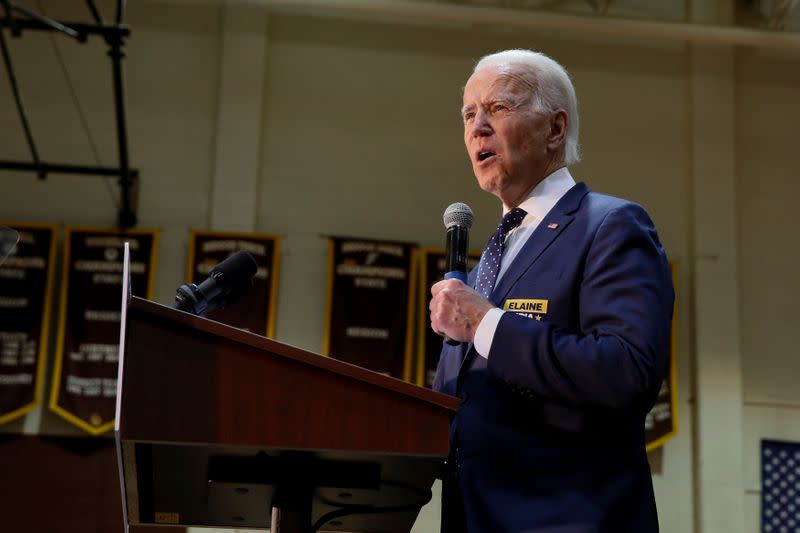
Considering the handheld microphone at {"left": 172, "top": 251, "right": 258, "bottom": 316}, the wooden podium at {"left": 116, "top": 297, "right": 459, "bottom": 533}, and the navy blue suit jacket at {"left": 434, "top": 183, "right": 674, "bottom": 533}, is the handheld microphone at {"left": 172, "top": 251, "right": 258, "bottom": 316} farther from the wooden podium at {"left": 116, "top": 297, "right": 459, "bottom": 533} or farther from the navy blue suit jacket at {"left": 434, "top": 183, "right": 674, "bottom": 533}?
the navy blue suit jacket at {"left": 434, "top": 183, "right": 674, "bottom": 533}

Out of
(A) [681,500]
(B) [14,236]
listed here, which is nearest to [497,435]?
(B) [14,236]

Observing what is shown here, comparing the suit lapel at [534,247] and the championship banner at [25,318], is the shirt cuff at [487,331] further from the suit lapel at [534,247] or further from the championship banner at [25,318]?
the championship banner at [25,318]

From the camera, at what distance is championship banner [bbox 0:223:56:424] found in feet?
21.4

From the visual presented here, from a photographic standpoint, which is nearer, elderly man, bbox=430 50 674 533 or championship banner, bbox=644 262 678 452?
elderly man, bbox=430 50 674 533

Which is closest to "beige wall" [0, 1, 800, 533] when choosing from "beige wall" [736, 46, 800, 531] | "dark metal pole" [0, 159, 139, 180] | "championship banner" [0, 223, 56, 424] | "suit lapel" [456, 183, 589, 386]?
"beige wall" [736, 46, 800, 531]

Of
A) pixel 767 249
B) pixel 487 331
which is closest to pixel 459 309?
pixel 487 331

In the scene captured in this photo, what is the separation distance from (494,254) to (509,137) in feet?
0.81

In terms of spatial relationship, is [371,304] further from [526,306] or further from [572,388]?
[572,388]

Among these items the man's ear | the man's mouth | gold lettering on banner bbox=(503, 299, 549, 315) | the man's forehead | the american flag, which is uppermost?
the man's forehead

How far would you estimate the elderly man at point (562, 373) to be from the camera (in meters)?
1.50

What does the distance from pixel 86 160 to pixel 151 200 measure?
581mm

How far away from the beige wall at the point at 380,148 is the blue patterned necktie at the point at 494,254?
5150 mm

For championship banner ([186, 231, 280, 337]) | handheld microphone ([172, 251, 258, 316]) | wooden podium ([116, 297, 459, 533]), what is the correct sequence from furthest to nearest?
championship banner ([186, 231, 280, 337]) < handheld microphone ([172, 251, 258, 316]) < wooden podium ([116, 297, 459, 533])

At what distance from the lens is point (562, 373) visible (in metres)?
1.49
